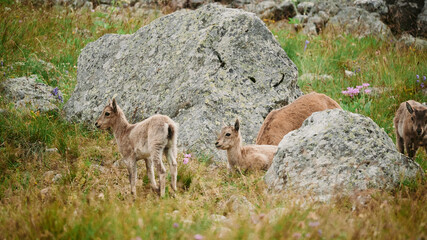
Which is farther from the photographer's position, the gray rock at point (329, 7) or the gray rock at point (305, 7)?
the gray rock at point (305, 7)

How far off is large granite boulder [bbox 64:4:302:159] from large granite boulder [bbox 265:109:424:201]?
1803 millimetres

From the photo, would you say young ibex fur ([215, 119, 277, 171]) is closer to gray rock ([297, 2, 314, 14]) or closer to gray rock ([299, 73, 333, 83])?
gray rock ([299, 73, 333, 83])

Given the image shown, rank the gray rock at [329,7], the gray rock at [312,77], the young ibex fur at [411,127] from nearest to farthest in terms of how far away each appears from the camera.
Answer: the young ibex fur at [411,127]
the gray rock at [312,77]
the gray rock at [329,7]

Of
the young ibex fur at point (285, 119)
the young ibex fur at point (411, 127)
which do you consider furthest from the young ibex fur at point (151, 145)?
the young ibex fur at point (411, 127)

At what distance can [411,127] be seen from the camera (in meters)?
7.21

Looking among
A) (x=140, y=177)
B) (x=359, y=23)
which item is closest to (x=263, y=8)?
(x=359, y=23)

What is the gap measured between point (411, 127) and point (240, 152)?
297 cm

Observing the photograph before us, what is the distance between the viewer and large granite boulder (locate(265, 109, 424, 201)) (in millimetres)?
4992

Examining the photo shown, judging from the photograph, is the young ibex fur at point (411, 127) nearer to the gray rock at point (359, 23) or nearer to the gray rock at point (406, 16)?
the gray rock at point (359, 23)

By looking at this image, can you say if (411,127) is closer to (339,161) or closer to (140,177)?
(339,161)

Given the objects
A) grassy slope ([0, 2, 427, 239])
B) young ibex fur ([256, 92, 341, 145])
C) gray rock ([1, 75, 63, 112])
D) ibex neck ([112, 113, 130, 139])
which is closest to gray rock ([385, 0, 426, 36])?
grassy slope ([0, 2, 427, 239])

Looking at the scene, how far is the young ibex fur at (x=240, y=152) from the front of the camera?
21.7 feet

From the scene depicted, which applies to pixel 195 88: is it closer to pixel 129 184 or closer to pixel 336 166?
pixel 129 184

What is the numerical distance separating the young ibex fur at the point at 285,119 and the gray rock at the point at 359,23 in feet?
22.2
